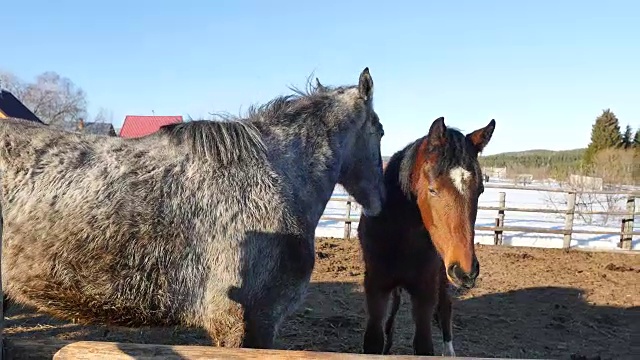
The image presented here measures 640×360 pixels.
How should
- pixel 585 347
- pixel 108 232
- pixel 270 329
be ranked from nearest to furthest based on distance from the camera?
pixel 108 232
pixel 270 329
pixel 585 347

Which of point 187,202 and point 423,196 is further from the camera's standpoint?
point 423,196

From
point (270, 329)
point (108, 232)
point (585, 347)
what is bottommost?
point (585, 347)

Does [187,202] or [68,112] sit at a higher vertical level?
[68,112]

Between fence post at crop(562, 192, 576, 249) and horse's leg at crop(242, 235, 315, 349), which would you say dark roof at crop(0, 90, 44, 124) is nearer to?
fence post at crop(562, 192, 576, 249)

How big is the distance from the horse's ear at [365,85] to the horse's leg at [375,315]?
1617mm

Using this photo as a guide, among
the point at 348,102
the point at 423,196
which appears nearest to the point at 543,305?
the point at 423,196

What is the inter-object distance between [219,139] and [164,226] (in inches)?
24.6

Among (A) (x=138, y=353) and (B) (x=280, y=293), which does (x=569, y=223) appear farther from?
(A) (x=138, y=353)

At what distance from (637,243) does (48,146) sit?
14169mm

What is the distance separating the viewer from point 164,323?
8.50ft

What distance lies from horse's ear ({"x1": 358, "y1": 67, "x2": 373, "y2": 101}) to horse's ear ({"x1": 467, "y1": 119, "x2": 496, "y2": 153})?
820 millimetres

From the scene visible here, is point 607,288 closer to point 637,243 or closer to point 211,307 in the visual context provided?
point 637,243

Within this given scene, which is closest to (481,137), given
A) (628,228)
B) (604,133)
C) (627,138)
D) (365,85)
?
(365,85)

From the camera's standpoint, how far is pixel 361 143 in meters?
3.55
